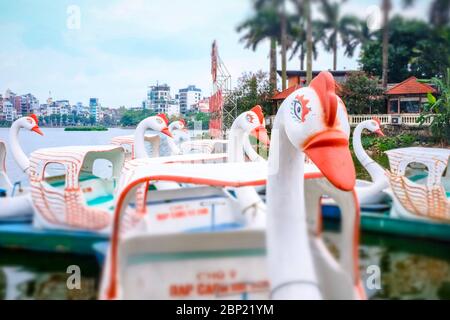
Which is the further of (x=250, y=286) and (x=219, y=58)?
(x=219, y=58)

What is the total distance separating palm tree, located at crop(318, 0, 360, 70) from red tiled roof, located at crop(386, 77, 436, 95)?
29cm

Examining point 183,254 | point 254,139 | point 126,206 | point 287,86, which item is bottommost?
point 183,254

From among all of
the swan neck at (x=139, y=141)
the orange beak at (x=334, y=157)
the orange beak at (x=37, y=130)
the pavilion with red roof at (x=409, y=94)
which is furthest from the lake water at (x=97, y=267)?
the pavilion with red roof at (x=409, y=94)

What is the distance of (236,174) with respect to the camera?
1321mm

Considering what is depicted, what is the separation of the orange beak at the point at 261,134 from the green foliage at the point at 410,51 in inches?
19.8

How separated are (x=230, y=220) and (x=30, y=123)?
35.7 inches

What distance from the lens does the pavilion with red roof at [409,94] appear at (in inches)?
65.8

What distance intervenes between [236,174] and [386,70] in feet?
2.69

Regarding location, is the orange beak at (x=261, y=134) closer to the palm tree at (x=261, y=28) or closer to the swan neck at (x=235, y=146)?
the swan neck at (x=235, y=146)

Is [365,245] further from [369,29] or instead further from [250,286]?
[369,29]

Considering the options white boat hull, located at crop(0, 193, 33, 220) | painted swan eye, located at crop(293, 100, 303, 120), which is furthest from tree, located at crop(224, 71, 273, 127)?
white boat hull, located at crop(0, 193, 33, 220)

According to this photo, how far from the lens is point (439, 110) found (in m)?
1.72

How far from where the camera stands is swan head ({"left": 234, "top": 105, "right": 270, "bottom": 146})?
1832mm
